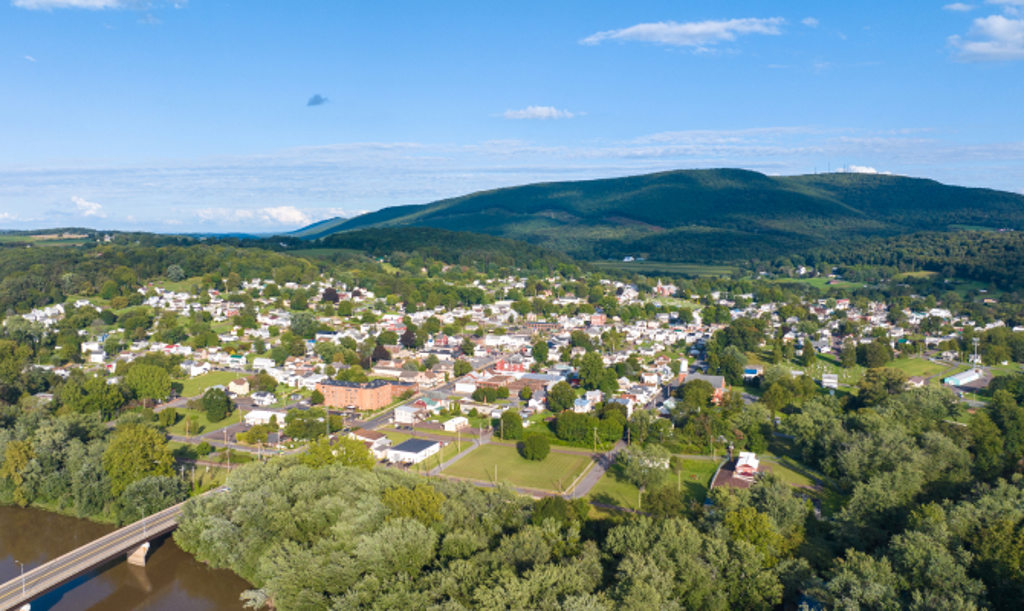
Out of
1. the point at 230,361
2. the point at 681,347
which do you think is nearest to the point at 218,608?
the point at 230,361

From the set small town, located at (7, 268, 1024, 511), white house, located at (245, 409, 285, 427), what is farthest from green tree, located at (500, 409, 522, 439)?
white house, located at (245, 409, 285, 427)

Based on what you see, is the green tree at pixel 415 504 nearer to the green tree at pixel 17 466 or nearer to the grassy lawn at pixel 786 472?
the grassy lawn at pixel 786 472

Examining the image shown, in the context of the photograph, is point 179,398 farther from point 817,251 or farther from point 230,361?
point 817,251

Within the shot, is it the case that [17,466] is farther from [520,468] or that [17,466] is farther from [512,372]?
[512,372]

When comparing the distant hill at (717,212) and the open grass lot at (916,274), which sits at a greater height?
the distant hill at (717,212)

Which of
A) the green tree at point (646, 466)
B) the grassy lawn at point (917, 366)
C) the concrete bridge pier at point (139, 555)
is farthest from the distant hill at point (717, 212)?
the concrete bridge pier at point (139, 555)

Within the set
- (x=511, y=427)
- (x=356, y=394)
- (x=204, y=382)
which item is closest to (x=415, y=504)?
(x=511, y=427)

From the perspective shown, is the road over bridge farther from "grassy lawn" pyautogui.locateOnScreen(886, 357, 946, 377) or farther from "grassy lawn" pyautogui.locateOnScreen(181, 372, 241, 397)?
"grassy lawn" pyautogui.locateOnScreen(886, 357, 946, 377)
